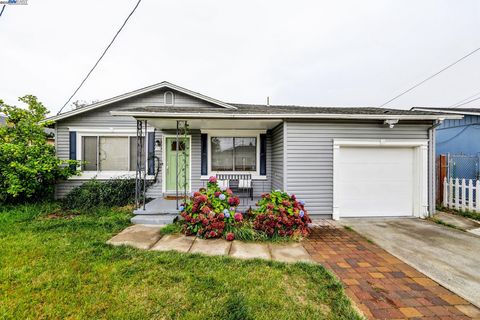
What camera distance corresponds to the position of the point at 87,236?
3939 millimetres

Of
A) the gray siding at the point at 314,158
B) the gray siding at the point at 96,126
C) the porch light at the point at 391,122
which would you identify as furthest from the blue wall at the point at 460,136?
the gray siding at the point at 96,126

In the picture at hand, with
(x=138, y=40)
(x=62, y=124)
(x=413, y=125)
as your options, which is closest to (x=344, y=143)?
(x=413, y=125)

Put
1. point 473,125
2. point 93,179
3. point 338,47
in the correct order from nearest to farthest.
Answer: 1. point 93,179
2. point 473,125
3. point 338,47

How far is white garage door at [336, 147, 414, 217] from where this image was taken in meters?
5.51

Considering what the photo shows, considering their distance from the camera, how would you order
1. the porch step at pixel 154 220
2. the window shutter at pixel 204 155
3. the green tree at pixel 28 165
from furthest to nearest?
the window shutter at pixel 204 155
the green tree at pixel 28 165
the porch step at pixel 154 220

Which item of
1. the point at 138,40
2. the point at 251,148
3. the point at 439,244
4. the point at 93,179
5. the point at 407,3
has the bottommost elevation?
the point at 439,244

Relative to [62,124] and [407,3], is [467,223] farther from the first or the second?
[62,124]

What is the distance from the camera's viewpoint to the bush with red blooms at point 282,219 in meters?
4.04

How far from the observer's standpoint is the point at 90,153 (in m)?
6.94

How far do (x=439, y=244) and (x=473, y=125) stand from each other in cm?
901

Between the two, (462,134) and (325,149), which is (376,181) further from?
(462,134)

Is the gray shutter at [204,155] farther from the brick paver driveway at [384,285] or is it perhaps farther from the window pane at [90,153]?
the brick paver driveway at [384,285]

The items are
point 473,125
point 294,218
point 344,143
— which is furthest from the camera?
Result: point 473,125

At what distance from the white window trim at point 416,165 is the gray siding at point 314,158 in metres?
0.11
